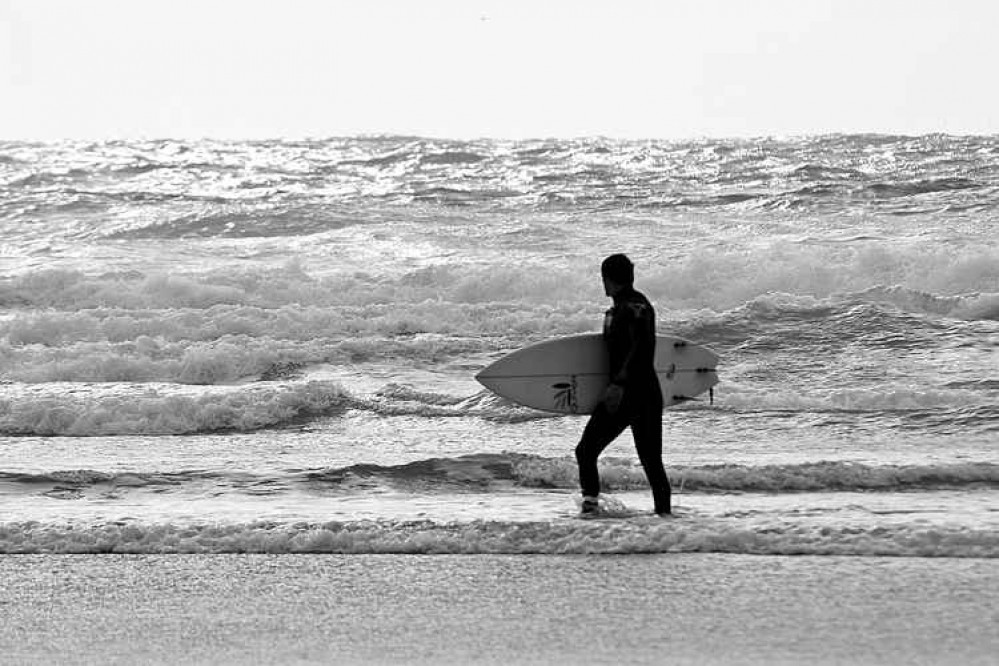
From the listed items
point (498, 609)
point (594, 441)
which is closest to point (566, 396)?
point (594, 441)

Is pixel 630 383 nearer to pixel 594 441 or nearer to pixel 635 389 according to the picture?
pixel 635 389

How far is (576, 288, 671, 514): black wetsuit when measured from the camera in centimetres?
657

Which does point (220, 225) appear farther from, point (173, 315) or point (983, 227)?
point (983, 227)

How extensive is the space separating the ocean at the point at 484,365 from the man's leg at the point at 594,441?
254 millimetres

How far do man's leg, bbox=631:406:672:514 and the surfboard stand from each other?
437 millimetres

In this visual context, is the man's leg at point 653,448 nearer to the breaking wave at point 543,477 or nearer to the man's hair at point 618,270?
the man's hair at point 618,270

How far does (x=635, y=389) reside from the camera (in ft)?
21.7

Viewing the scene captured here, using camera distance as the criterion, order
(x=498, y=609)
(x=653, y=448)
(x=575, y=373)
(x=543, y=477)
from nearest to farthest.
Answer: (x=498, y=609) < (x=653, y=448) < (x=575, y=373) < (x=543, y=477)

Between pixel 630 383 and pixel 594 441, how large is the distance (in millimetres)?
403

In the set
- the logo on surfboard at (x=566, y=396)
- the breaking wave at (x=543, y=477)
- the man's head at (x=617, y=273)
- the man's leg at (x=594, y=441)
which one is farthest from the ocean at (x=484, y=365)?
the man's head at (x=617, y=273)

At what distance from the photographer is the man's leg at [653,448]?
6.66m

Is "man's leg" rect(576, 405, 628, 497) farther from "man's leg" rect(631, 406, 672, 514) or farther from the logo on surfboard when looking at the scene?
the logo on surfboard

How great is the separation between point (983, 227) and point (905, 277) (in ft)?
11.9

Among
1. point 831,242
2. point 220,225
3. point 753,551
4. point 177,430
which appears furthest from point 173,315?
point 753,551
